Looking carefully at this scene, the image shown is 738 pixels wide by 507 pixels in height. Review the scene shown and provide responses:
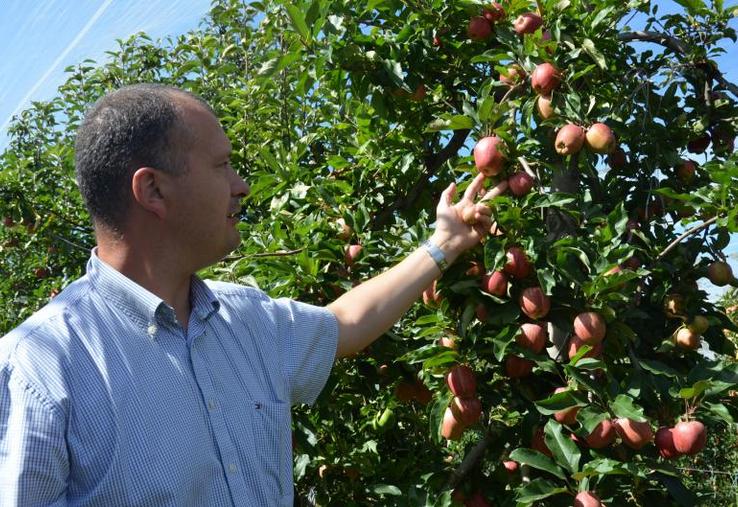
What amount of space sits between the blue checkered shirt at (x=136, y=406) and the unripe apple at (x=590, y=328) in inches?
24.7

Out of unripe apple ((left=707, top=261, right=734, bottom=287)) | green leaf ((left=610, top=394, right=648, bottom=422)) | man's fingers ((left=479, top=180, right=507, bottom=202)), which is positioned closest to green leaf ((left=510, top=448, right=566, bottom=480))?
green leaf ((left=610, top=394, right=648, bottom=422))

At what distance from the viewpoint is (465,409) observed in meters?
1.80

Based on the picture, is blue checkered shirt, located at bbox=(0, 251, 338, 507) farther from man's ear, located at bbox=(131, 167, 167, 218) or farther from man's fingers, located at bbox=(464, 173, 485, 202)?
man's fingers, located at bbox=(464, 173, 485, 202)

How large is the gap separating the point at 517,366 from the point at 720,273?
0.57 metres

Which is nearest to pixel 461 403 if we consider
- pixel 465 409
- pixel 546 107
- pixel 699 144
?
pixel 465 409

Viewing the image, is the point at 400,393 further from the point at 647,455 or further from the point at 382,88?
the point at 382,88

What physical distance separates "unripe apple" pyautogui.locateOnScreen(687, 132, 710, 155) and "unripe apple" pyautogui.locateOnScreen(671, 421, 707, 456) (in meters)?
0.95

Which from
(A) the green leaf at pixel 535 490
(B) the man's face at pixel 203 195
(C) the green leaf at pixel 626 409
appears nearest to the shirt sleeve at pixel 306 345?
(B) the man's face at pixel 203 195

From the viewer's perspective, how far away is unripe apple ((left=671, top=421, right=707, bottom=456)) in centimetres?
161

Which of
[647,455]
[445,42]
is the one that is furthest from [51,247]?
[647,455]

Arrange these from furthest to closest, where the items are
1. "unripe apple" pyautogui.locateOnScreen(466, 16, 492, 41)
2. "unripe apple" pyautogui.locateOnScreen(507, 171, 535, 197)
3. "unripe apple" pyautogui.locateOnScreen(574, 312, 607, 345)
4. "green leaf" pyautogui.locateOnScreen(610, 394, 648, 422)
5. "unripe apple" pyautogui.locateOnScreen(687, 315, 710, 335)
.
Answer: "unripe apple" pyautogui.locateOnScreen(466, 16, 492, 41)
"unripe apple" pyautogui.locateOnScreen(687, 315, 710, 335)
"unripe apple" pyautogui.locateOnScreen(507, 171, 535, 197)
"unripe apple" pyautogui.locateOnScreen(574, 312, 607, 345)
"green leaf" pyautogui.locateOnScreen(610, 394, 648, 422)

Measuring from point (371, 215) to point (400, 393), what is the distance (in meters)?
0.54

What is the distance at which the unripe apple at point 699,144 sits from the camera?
2.27 metres

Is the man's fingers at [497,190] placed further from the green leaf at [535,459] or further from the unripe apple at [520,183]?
the green leaf at [535,459]
